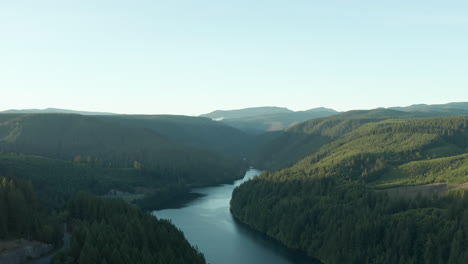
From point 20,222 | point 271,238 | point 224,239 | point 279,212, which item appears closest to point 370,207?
point 279,212

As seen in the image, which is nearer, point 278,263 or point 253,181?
point 278,263

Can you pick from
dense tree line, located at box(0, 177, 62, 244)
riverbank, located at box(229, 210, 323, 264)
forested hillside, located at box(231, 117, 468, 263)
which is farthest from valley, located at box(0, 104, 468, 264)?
riverbank, located at box(229, 210, 323, 264)

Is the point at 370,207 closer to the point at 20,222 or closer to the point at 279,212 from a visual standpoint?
the point at 279,212

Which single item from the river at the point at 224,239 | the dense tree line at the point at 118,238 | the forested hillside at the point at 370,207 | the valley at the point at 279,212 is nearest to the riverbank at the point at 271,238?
the valley at the point at 279,212

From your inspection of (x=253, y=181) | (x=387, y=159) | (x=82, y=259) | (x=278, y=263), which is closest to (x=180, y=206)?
(x=253, y=181)

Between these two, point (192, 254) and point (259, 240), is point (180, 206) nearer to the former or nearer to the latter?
point (259, 240)

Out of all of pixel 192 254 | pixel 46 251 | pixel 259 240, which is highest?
pixel 46 251

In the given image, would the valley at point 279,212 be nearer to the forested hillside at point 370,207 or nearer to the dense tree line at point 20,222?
the dense tree line at point 20,222
